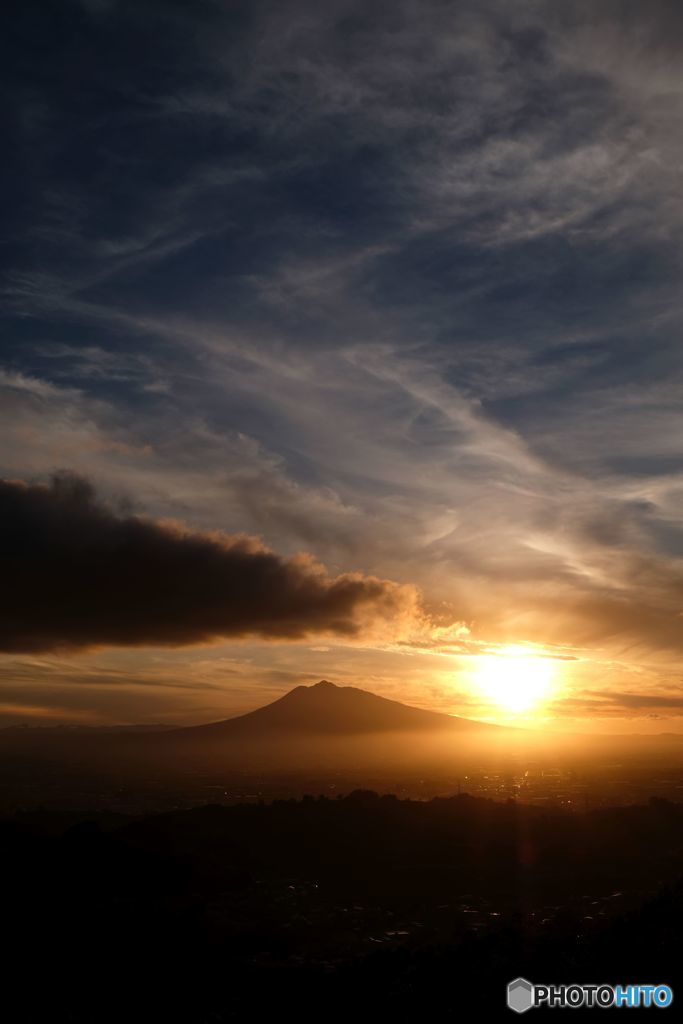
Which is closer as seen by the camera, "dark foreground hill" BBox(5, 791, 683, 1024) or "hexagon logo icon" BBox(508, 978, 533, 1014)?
"hexagon logo icon" BBox(508, 978, 533, 1014)

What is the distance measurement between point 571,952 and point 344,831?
6170 centimetres

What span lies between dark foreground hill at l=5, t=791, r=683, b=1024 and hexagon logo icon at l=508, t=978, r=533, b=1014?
88 centimetres

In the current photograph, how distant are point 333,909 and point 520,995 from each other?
3569 cm

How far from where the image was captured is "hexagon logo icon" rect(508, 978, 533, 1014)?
3153 centimetres

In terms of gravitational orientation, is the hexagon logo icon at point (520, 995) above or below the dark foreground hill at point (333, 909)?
above

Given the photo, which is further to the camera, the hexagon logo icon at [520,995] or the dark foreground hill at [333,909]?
the dark foreground hill at [333,909]

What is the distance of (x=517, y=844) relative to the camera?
95188 mm

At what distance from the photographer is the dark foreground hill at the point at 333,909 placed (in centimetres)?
3753

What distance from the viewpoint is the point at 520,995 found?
32281 millimetres

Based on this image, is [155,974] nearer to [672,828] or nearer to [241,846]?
[241,846]

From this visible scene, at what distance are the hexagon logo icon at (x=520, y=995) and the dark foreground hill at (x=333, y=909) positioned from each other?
0.88m

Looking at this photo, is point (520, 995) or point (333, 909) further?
point (333, 909)

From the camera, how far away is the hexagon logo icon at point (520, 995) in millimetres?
31531

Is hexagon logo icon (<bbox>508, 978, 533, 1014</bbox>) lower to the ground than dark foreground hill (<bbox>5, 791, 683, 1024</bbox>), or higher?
higher
